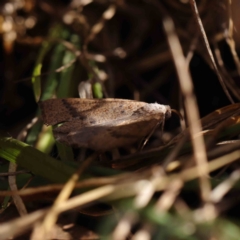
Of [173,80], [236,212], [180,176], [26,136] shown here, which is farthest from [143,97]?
[180,176]

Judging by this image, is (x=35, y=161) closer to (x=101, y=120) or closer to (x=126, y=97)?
(x=101, y=120)

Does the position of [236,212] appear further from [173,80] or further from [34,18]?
[34,18]

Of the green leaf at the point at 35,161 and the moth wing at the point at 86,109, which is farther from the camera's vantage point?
the moth wing at the point at 86,109

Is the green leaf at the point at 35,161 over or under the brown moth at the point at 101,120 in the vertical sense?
under

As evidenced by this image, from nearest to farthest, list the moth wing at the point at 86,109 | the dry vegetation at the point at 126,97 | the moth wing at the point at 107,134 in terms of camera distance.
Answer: the dry vegetation at the point at 126,97
the moth wing at the point at 107,134
the moth wing at the point at 86,109

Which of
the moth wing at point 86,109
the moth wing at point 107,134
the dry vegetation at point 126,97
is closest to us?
the dry vegetation at point 126,97
